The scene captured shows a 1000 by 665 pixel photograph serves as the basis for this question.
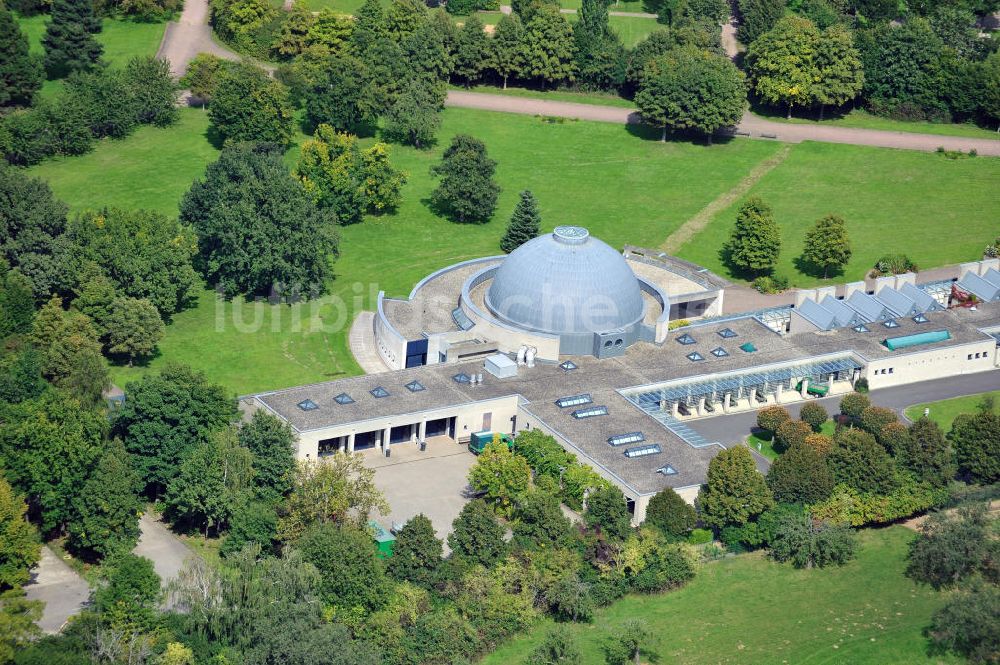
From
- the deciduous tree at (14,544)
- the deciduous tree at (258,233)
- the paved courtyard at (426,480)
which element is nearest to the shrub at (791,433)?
the paved courtyard at (426,480)

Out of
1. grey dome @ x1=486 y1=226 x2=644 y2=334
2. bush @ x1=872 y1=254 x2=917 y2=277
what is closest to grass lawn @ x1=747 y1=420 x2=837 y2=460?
grey dome @ x1=486 y1=226 x2=644 y2=334

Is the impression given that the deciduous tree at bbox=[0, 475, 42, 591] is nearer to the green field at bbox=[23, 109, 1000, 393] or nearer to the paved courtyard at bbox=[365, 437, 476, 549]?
the paved courtyard at bbox=[365, 437, 476, 549]

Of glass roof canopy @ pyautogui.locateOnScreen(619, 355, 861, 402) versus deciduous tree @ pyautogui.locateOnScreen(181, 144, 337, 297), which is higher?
deciduous tree @ pyautogui.locateOnScreen(181, 144, 337, 297)

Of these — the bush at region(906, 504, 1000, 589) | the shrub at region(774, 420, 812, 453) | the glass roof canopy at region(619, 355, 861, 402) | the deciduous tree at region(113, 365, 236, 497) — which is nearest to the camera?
the bush at region(906, 504, 1000, 589)

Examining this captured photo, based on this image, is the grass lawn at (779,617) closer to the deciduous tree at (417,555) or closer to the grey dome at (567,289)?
the deciduous tree at (417,555)

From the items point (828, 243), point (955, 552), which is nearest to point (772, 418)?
point (955, 552)

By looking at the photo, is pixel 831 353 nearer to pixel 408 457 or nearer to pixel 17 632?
pixel 408 457

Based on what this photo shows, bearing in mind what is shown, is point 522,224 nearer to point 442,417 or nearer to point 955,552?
point 442,417
